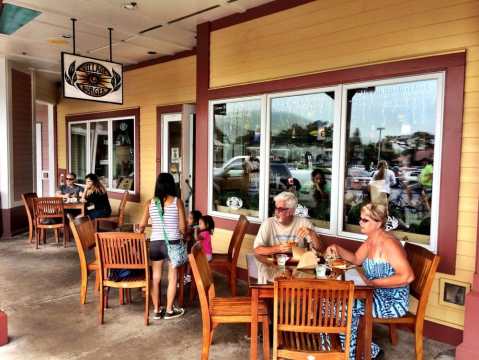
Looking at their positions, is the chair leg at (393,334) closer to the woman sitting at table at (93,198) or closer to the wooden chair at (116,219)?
the wooden chair at (116,219)

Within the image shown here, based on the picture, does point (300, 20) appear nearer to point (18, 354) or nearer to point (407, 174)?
point (407, 174)

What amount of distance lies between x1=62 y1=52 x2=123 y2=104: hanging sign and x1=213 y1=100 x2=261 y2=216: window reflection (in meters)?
1.40

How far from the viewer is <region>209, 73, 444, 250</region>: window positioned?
351 centimetres

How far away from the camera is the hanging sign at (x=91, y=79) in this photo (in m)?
4.81

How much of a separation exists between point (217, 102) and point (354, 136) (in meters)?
2.04

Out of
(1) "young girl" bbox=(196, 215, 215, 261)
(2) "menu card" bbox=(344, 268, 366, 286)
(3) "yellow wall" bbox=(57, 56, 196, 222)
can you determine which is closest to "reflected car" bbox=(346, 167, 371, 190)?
(2) "menu card" bbox=(344, 268, 366, 286)

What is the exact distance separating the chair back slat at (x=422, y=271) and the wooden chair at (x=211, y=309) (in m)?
1.11

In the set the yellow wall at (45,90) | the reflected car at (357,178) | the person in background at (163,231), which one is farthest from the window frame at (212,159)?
the yellow wall at (45,90)

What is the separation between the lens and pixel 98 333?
342cm

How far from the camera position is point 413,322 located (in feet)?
9.25

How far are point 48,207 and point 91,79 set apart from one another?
250cm

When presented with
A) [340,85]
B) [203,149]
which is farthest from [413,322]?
[203,149]

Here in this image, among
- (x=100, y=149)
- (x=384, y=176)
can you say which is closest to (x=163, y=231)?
(x=384, y=176)

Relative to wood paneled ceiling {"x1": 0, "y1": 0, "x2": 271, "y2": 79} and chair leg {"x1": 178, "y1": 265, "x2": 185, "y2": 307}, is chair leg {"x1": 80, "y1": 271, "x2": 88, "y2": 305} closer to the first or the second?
chair leg {"x1": 178, "y1": 265, "x2": 185, "y2": 307}
